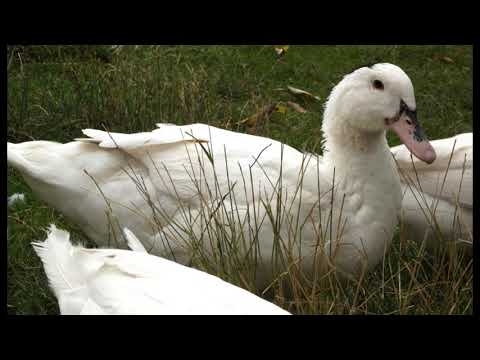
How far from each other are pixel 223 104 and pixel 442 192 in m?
2.29

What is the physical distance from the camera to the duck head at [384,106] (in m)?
3.87

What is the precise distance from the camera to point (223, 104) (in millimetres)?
6207

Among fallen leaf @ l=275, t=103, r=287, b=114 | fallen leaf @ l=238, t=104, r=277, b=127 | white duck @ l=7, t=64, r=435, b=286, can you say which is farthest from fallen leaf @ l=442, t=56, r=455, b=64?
white duck @ l=7, t=64, r=435, b=286

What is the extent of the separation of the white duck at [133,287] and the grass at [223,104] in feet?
2.39

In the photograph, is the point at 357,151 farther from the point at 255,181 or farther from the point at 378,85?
the point at 255,181

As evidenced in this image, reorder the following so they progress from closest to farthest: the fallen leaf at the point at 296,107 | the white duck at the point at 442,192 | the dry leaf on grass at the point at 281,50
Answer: the white duck at the point at 442,192, the fallen leaf at the point at 296,107, the dry leaf on grass at the point at 281,50

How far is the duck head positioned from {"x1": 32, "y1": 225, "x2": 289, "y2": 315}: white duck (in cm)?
145

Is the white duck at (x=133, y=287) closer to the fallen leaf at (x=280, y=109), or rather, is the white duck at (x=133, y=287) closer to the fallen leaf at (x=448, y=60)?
the fallen leaf at (x=280, y=109)

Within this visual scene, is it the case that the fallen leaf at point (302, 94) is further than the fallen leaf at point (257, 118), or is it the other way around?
the fallen leaf at point (302, 94)

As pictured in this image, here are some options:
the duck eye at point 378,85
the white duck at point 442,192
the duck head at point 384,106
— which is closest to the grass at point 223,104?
the white duck at point 442,192

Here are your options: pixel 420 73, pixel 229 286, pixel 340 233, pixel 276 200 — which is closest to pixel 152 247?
pixel 276 200

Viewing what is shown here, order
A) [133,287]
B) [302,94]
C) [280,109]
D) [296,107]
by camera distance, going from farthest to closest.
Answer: [302,94], [296,107], [280,109], [133,287]

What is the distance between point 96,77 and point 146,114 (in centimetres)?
58

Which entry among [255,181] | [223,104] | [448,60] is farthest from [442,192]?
[448,60]
